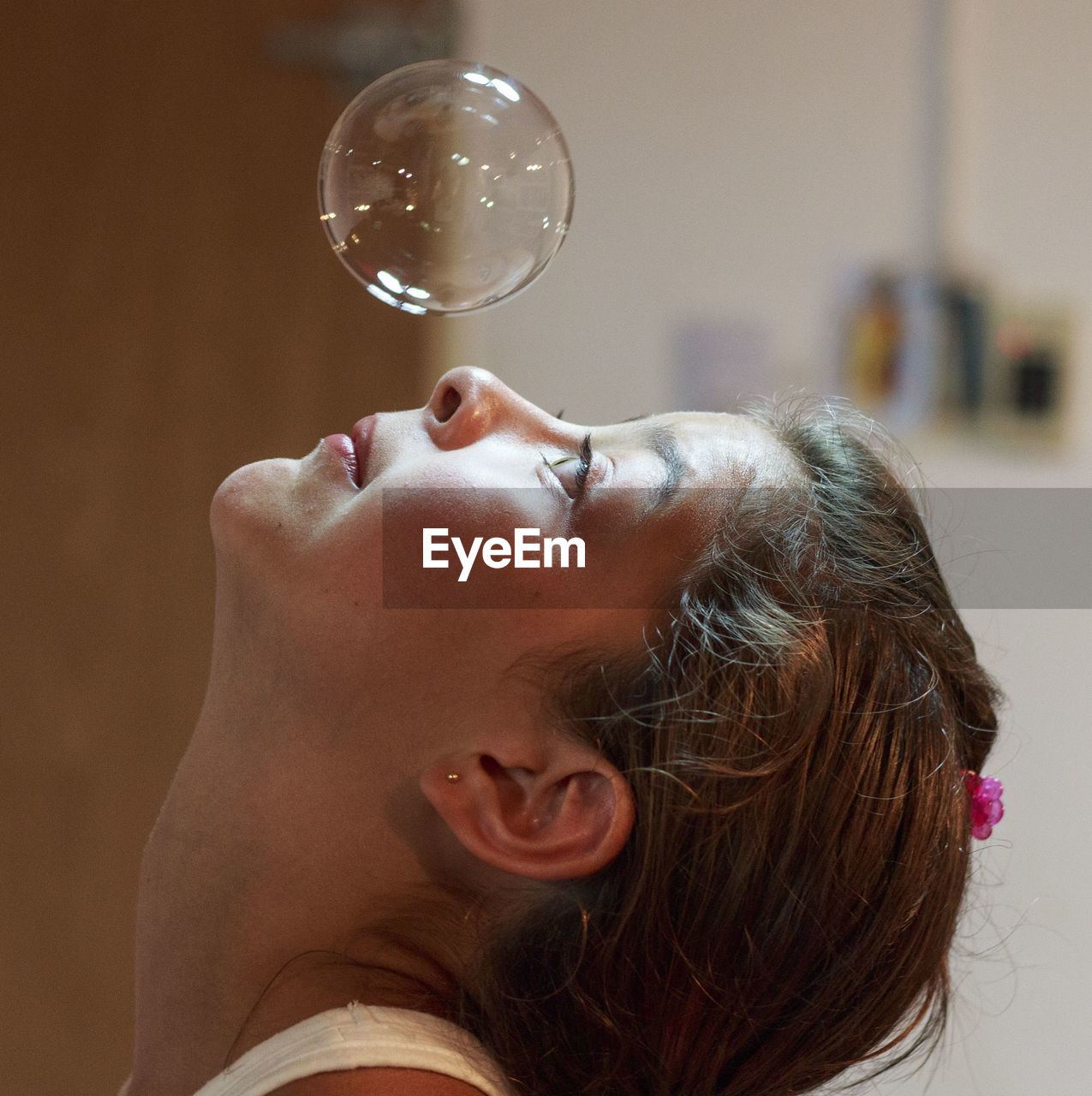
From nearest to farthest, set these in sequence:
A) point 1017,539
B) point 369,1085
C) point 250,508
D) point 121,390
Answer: point 369,1085 < point 250,508 < point 121,390 < point 1017,539

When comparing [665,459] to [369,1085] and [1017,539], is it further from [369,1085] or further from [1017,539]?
[1017,539]

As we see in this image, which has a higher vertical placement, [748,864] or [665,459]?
[665,459]

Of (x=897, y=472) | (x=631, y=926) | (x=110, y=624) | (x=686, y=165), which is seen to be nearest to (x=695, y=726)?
(x=631, y=926)

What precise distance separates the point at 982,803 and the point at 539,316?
147 cm

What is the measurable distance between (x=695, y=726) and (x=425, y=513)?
0.23 m

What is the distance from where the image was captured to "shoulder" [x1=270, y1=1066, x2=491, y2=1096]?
2.42 feet

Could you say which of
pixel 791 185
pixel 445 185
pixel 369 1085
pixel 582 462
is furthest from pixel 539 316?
pixel 369 1085

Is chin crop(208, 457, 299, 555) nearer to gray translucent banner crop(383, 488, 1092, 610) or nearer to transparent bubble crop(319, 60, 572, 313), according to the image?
gray translucent banner crop(383, 488, 1092, 610)

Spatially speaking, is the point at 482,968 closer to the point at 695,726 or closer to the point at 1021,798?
the point at 695,726

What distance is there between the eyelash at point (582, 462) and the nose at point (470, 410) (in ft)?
0.13

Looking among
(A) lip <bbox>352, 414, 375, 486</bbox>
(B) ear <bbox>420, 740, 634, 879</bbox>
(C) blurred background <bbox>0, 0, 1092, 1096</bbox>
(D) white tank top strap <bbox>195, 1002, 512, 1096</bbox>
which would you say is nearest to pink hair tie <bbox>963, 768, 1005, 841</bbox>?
(B) ear <bbox>420, 740, 634, 879</bbox>

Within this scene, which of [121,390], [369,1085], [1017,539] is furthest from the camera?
[1017,539]

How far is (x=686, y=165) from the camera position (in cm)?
216

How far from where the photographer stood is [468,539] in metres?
0.81
